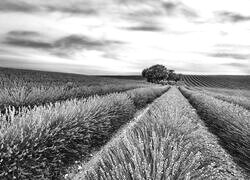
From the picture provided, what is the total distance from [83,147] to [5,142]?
1609 mm

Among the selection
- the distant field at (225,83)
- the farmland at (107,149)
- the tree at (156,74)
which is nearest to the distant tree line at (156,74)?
the tree at (156,74)

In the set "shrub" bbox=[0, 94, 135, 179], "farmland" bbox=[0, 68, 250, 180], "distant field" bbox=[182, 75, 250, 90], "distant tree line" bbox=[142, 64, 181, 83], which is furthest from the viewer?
"distant tree line" bbox=[142, 64, 181, 83]

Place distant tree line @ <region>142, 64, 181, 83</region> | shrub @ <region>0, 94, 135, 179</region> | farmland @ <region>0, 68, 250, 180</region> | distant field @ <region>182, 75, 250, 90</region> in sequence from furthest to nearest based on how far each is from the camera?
distant tree line @ <region>142, 64, 181, 83</region> → distant field @ <region>182, 75, 250, 90</region> → shrub @ <region>0, 94, 135, 179</region> → farmland @ <region>0, 68, 250, 180</region>

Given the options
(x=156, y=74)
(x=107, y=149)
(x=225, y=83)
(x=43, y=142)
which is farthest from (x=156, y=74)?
(x=43, y=142)

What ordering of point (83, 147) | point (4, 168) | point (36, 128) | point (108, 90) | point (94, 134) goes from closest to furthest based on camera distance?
point (4, 168) → point (36, 128) → point (83, 147) → point (94, 134) → point (108, 90)

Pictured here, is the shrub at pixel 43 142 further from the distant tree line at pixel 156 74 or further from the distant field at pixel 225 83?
the distant tree line at pixel 156 74

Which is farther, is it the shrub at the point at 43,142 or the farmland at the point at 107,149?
the shrub at the point at 43,142

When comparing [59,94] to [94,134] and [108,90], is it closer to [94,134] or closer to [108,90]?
[94,134]

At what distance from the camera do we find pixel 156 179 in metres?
1.55

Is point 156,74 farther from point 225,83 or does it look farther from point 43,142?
point 43,142

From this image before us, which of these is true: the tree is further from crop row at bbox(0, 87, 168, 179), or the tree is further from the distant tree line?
crop row at bbox(0, 87, 168, 179)

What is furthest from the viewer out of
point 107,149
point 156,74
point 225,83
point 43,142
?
point 156,74

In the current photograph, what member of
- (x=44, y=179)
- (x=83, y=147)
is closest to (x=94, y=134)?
(x=83, y=147)

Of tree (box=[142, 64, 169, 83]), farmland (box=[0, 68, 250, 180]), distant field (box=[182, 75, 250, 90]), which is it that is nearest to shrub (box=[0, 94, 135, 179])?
farmland (box=[0, 68, 250, 180])
